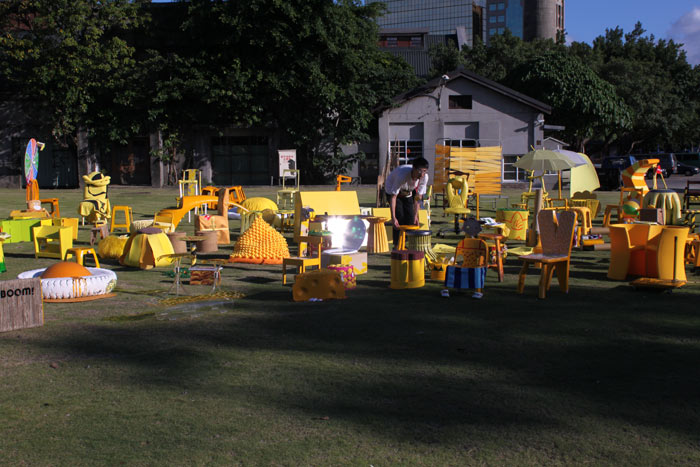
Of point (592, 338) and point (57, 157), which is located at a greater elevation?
point (57, 157)

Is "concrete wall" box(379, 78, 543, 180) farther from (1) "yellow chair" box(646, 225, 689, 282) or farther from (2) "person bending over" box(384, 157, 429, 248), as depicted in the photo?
(1) "yellow chair" box(646, 225, 689, 282)

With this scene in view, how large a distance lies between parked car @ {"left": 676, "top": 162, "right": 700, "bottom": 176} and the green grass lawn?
42.7 meters

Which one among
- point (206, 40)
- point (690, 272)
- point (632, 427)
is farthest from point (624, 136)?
point (632, 427)

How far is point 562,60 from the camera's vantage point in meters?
39.1

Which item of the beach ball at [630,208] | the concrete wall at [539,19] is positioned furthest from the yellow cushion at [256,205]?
the concrete wall at [539,19]

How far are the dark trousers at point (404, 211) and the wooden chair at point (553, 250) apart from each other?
8.33 ft

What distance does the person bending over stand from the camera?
1055 cm

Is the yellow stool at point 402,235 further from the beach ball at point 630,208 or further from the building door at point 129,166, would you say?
the building door at point 129,166


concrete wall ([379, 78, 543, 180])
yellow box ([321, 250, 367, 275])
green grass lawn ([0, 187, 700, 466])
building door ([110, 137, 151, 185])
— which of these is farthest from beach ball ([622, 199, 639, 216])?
building door ([110, 137, 151, 185])

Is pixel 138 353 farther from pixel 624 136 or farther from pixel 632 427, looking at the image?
pixel 624 136

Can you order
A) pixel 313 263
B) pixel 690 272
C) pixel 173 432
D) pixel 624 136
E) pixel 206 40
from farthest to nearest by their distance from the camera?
1. pixel 624 136
2. pixel 206 40
3. pixel 690 272
4. pixel 313 263
5. pixel 173 432

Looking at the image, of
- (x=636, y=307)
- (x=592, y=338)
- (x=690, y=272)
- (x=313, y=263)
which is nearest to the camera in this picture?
(x=592, y=338)

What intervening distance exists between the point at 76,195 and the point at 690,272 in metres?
26.3

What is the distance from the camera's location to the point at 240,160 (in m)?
38.7
